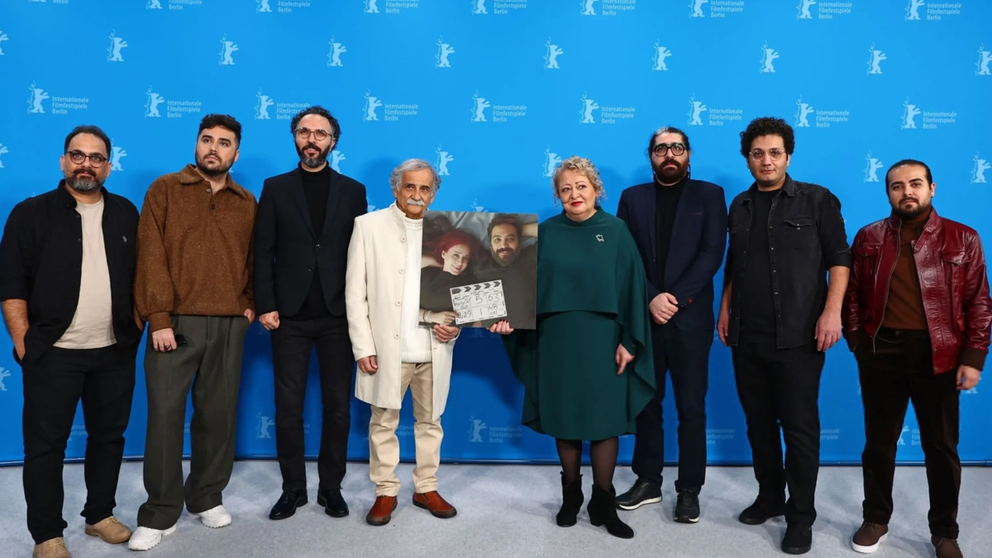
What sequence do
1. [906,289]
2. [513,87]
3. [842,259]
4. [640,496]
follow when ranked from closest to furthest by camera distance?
[906,289] < [842,259] < [640,496] < [513,87]

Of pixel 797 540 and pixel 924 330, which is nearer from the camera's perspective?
pixel 924 330

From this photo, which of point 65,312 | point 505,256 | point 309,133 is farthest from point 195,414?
point 505,256

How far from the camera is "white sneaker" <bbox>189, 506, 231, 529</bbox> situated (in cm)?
281

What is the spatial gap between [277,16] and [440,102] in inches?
42.0

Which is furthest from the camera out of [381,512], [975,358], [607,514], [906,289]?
[381,512]

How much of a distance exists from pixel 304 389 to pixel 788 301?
2222 mm

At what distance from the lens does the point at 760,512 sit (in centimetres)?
292

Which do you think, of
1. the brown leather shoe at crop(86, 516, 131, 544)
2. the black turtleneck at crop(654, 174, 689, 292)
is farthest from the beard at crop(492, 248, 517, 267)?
the brown leather shoe at crop(86, 516, 131, 544)

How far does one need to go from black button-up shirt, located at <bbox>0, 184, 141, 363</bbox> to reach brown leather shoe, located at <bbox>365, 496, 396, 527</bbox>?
133 cm

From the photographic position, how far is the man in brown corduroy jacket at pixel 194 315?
2.62 m

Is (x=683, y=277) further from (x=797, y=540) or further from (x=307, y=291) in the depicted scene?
(x=307, y=291)

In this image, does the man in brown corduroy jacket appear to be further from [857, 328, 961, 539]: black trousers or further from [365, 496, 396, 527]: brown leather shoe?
[857, 328, 961, 539]: black trousers

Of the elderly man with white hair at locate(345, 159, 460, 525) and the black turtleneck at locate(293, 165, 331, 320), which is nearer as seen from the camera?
the elderly man with white hair at locate(345, 159, 460, 525)

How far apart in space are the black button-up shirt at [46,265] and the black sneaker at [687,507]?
8.48 feet
